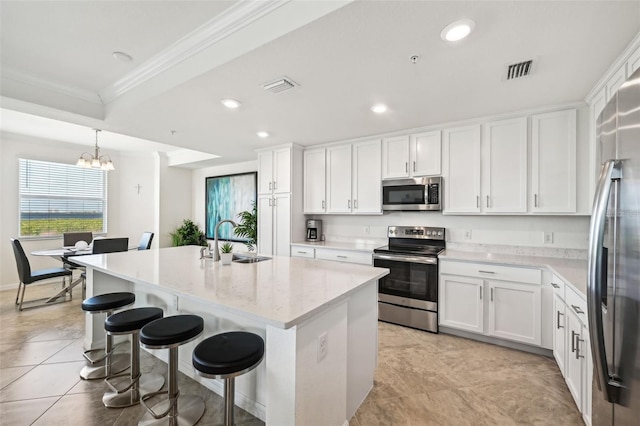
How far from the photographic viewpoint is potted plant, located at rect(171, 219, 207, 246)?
244 inches

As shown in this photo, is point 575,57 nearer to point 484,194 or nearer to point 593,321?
point 484,194

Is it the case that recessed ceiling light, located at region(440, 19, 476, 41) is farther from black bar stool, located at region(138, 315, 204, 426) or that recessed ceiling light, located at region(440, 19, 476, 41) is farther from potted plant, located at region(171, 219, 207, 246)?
potted plant, located at region(171, 219, 207, 246)

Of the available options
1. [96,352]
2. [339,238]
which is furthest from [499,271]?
[96,352]

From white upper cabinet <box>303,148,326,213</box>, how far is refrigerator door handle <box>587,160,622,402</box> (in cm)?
334

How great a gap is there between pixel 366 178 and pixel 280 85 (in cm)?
197

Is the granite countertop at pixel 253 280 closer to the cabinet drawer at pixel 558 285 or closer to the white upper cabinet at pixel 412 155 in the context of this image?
the cabinet drawer at pixel 558 285

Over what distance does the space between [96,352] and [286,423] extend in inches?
92.5

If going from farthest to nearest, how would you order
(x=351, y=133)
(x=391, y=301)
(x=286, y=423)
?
(x=351, y=133), (x=391, y=301), (x=286, y=423)

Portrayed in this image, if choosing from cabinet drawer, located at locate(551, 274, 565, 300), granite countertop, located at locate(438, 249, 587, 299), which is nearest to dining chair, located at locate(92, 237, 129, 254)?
granite countertop, located at locate(438, 249, 587, 299)

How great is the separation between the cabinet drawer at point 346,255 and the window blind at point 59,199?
5.08 m

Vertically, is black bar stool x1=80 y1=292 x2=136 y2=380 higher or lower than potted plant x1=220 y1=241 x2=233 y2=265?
lower

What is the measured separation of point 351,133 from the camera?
3643 millimetres

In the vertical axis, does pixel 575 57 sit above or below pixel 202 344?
above

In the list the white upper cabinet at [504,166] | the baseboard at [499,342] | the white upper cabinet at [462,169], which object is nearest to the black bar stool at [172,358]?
the baseboard at [499,342]
